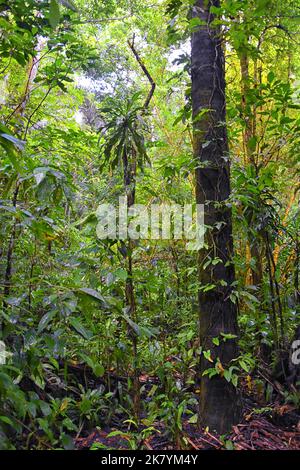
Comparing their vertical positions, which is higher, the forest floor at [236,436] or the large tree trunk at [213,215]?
the large tree trunk at [213,215]

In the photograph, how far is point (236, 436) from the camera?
1.92 m

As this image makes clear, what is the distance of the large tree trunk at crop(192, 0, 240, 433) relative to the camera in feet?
6.47

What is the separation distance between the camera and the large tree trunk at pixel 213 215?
1971mm

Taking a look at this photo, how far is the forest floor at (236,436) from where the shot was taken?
72.3 inches

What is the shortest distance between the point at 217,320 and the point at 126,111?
54.2 inches

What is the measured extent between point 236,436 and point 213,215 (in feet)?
3.71

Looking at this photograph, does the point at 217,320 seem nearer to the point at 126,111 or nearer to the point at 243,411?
the point at 243,411

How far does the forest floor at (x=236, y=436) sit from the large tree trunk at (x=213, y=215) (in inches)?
2.8

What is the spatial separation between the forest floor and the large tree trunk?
7cm

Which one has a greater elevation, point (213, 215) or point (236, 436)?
point (213, 215)

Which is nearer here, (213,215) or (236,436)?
(236,436)

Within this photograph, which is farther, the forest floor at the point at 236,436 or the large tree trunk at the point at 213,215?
the large tree trunk at the point at 213,215
